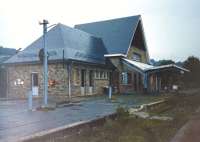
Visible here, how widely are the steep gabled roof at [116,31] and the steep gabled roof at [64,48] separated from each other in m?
2.90

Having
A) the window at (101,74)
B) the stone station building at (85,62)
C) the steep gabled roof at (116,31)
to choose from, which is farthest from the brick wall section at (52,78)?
the steep gabled roof at (116,31)

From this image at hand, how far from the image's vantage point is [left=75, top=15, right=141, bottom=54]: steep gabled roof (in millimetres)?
36316

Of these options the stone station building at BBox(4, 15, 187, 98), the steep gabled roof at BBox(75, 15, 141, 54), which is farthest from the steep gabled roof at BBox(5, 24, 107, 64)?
the steep gabled roof at BBox(75, 15, 141, 54)

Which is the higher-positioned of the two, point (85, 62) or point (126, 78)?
point (85, 62)

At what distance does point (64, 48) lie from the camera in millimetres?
27734

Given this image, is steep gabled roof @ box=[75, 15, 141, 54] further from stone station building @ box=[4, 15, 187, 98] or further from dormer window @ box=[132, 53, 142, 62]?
dormer window @ box=[132, 53, 142, 62]

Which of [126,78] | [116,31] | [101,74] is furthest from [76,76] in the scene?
[116,31]

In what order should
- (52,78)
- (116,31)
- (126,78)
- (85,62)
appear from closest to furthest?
(52,78) < (85,62) < (126,78) < (116,31)

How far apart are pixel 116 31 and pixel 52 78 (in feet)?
45.4

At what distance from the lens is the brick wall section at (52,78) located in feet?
88.5

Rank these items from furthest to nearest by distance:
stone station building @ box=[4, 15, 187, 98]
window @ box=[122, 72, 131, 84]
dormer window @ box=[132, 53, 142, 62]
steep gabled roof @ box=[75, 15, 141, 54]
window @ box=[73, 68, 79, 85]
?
dormer window @ box=[132, 53, 142, 62] < window @ box=[122, 72, 131, 84] < steep gabled roof @ box=[75, 15, 141, 54] < window @ box=[73, 68, 79, 85] < stone station building @ box=[4, 15, 187, 98]

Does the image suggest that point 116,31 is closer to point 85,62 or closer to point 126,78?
point 126,78

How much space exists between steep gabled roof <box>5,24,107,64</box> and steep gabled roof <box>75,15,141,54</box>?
2899 mm

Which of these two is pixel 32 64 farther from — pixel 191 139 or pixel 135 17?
pixel 191 139
